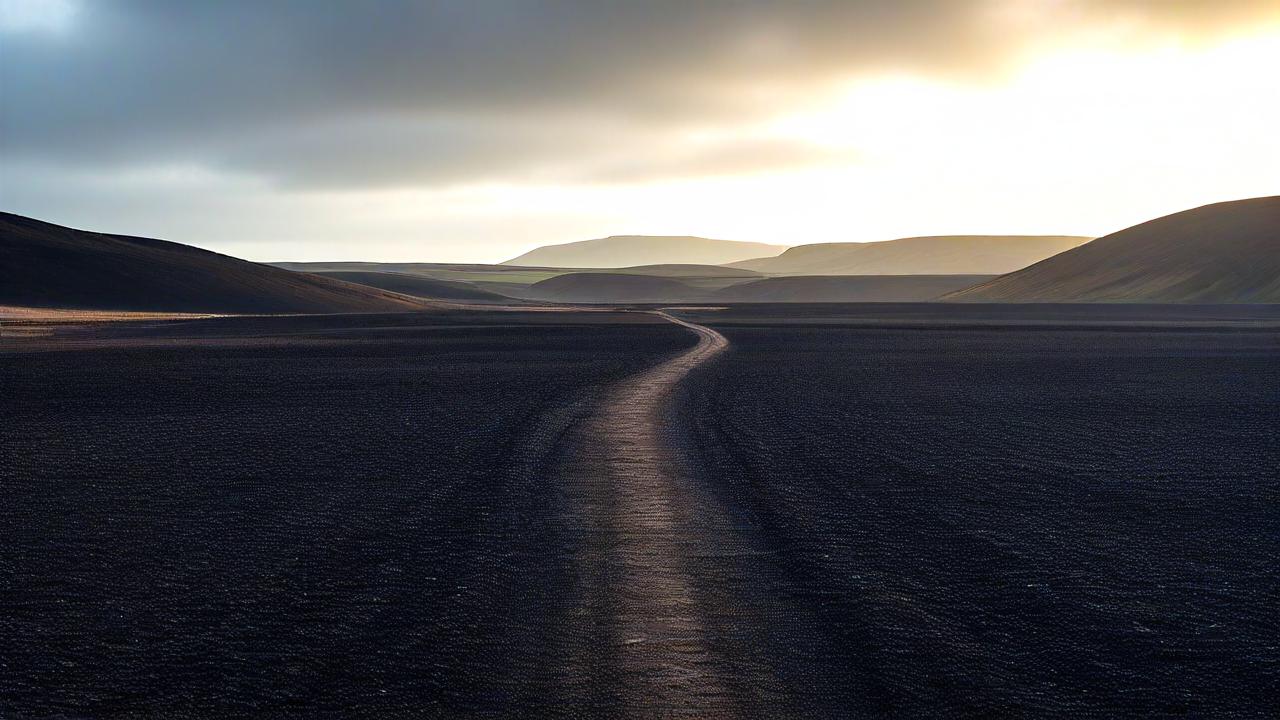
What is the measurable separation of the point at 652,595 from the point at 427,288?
17140cm

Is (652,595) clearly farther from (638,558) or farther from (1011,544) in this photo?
(1011,544)

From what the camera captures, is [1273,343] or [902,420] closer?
[902,420]

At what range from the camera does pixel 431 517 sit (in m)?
8.84

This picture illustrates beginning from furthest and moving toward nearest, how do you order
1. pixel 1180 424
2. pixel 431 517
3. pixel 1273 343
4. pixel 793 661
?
pixel 1273 343, pixel 1180 424, pixel 431 517, pixel 793 661

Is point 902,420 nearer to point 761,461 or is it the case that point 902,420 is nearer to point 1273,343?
point 761,461

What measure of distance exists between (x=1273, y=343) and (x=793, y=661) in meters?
38.9

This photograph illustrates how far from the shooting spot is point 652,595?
644 cm

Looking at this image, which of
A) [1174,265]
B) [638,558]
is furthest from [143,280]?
[1174,265]

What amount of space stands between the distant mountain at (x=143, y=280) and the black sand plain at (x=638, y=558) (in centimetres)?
6807

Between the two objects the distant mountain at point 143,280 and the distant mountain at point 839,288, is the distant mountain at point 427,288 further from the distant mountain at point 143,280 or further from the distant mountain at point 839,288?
the distant mountain at point 143,280

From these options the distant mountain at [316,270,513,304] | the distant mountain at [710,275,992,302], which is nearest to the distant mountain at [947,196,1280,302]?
the distant mountain at [710,275,992,302]

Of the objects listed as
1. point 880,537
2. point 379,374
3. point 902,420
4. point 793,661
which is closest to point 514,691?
point 793,661

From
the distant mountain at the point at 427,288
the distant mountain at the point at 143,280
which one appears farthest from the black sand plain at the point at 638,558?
the distant mountain at the point at 427,288

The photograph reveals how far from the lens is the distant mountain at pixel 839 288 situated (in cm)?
17775
